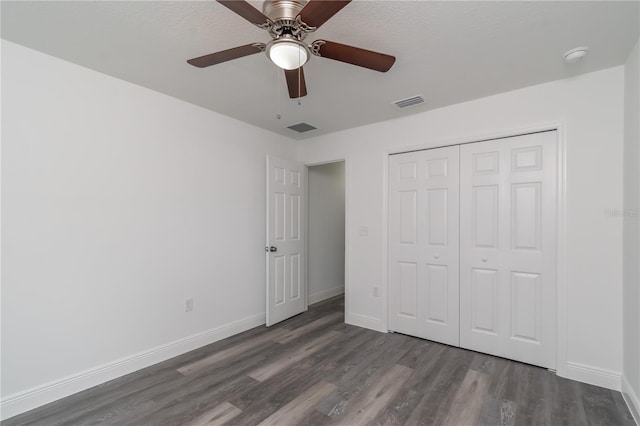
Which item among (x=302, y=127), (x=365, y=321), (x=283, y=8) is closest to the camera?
(x=283, y=8)

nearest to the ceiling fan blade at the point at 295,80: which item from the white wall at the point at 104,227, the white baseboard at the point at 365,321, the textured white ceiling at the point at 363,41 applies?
the textured white ceiling at the point at 363,41

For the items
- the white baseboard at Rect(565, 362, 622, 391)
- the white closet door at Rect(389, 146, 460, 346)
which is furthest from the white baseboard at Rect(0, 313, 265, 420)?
the white baseboard at Rect(565, 362, 622, 391)

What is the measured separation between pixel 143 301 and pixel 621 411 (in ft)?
12.3

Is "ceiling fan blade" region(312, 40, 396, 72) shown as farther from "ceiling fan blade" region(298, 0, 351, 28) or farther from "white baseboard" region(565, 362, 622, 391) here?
"white baseboard" region(565, 362, 622, 391)

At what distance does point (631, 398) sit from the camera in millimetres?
2061

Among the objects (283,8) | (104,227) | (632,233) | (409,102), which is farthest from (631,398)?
(104,227)

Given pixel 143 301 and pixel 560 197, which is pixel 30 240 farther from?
pixel 560 197

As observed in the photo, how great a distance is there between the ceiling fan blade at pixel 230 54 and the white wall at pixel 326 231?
10.1ft

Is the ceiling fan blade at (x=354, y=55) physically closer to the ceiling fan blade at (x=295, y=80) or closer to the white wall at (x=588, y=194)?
the ceiling fan blade at (x=295, y=80)

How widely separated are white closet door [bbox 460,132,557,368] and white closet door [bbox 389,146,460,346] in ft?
0.32

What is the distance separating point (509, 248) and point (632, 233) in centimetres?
85

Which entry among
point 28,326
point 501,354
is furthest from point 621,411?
point 28,326

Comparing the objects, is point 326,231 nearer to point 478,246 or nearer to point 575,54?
point 478,246

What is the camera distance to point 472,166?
9.87 ft
